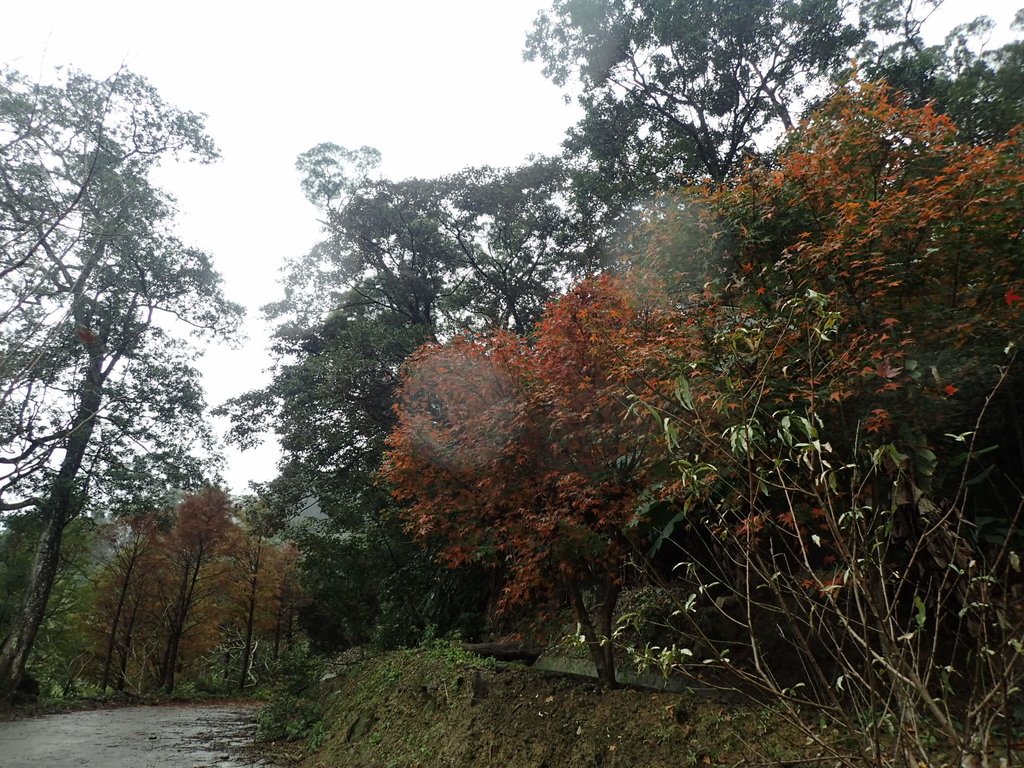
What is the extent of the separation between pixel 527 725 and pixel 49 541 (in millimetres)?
14545

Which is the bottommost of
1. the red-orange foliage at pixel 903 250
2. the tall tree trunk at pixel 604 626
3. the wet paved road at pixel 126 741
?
the wet paved road at pixel 126 741

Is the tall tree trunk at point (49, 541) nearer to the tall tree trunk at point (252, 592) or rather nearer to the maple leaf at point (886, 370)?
the tall tree trunk at point (252, 592)

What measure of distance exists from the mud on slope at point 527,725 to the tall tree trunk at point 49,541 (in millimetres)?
10439

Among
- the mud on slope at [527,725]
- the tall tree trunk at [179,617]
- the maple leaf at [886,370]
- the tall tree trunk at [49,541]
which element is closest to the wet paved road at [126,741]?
the tall tree trunk at [49,541]

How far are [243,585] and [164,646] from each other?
187 inches

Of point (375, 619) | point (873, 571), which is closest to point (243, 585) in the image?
point (375, 619)

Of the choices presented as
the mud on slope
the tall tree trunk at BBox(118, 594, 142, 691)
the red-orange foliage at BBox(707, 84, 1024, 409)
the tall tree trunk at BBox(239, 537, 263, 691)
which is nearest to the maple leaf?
the red-orange foliage at BBox(707, 84, 1024, 409)

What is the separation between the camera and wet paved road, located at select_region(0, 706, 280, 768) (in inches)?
307

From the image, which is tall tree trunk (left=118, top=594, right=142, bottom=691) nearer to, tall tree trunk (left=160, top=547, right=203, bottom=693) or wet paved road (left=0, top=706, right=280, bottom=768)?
tall tree trunk (left=160, top=547, right=203, bottom=693)

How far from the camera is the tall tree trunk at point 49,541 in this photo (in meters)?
13.6

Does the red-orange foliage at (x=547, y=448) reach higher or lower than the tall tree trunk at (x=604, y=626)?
higher

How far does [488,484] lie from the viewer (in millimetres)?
5473

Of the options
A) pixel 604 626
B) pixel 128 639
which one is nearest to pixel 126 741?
pixel 604 626

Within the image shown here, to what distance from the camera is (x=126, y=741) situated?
988 centimetres
